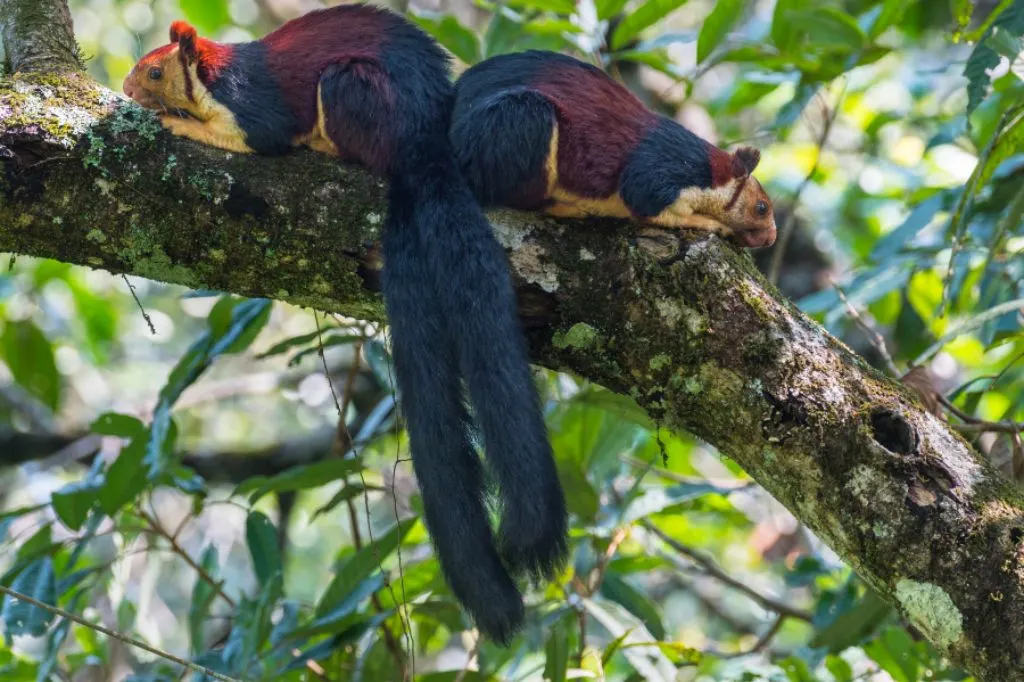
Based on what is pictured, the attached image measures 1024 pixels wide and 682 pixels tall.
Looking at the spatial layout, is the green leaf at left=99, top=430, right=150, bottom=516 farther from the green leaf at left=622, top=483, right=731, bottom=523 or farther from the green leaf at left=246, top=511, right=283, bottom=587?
the green leaf at left=622, top=483, right=731, bottom=523

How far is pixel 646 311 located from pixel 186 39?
5.90 ft

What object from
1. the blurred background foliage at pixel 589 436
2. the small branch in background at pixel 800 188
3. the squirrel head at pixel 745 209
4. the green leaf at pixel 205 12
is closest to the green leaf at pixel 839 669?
the blurred background foliage at pixel 589 436

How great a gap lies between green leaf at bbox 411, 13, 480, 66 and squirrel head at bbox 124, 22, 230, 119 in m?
0.98

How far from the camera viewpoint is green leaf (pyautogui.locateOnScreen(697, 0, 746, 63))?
3.49 meters

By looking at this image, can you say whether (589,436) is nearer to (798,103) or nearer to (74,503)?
(798,103)

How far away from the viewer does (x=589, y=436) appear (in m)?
3.40

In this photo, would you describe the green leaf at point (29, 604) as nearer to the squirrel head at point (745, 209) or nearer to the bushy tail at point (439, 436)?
the bushy tail at point (439, 436)

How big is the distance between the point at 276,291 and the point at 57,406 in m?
2.27

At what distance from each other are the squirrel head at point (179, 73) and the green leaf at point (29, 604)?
58.9 inches

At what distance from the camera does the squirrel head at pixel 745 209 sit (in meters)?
2.89

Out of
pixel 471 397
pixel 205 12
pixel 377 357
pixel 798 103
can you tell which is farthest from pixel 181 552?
pixel 205 12

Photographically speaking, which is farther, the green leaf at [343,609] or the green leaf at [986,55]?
the green leaf at [343,609]

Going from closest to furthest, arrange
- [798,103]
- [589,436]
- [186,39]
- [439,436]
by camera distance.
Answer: [439,436] → [186,39] → [589,436] → [798,103]

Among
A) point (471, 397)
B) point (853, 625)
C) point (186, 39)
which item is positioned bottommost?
point (853, 625)
